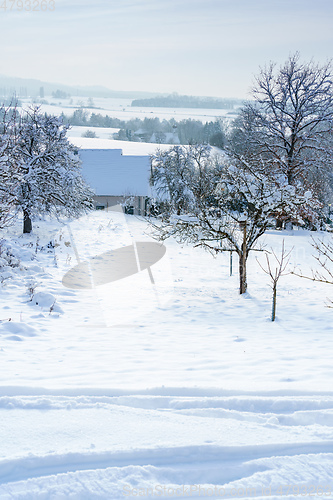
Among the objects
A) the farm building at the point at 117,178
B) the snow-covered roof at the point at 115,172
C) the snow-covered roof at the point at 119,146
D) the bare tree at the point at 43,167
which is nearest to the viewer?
the bare tree at the point at 43,167

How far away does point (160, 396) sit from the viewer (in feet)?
15.4

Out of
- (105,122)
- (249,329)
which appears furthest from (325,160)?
(105,122)

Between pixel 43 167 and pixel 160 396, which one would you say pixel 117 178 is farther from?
pixel 160 396

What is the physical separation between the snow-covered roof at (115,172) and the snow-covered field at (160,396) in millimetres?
26420

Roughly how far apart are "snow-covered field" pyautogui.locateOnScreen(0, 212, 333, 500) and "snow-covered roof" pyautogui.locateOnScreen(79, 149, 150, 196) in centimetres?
2642

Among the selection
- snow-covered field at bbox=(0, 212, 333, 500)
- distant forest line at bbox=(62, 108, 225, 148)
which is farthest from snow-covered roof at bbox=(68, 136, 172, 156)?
snow-covered field at bbox=(0, 212, 333, 500)

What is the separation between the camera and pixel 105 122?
441 feet

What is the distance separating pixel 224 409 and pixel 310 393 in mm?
1182

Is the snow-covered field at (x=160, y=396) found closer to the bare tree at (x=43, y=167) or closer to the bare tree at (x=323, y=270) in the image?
the bare tree at (x=323, y=270)

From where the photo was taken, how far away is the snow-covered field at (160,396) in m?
3.38

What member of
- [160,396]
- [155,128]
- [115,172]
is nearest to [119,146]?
[115,172]

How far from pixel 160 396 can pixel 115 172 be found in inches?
1414

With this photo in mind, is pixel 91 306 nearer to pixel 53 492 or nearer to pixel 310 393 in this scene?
pixel 310 393

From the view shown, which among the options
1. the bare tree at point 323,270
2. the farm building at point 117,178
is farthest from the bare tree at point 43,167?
the farm building at point 117,178
